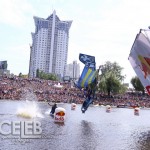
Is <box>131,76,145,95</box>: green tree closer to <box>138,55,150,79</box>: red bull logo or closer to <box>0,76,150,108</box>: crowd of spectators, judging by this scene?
<box>0,76,150,108</box>: crowd of spectators

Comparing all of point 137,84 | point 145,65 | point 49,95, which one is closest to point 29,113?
point 145,65

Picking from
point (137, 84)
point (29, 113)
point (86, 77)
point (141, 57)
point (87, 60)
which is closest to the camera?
point (141, 57)

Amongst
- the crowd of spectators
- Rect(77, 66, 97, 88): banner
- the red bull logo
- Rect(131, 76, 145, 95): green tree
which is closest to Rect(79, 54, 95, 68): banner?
Rect(77, 66, 97, 88): banner

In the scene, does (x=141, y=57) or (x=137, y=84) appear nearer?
(x=141, y=57)

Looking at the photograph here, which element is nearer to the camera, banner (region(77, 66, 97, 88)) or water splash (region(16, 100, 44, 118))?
water splash (region(16, 100, 44, 118))

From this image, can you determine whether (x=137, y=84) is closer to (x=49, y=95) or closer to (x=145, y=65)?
(x=49, y=95)

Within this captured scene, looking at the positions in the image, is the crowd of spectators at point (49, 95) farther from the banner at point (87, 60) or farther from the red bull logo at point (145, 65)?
the red bull logo at point (145, 65)

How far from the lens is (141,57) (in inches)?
1401

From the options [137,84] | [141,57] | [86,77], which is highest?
[137,84]

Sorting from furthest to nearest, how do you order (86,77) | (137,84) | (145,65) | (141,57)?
(137,84)
(86,77)
(145,65)
(141,57)

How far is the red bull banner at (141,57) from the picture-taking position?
33.5 meters

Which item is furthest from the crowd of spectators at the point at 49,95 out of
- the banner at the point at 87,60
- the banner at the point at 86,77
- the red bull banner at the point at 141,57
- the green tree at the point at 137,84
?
the red bull banner at the point at 141,57

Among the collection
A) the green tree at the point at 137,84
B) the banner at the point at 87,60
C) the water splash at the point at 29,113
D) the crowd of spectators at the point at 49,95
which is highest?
the green tree at the point at 137,84

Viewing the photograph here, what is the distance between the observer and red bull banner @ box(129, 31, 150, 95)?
110 ft
